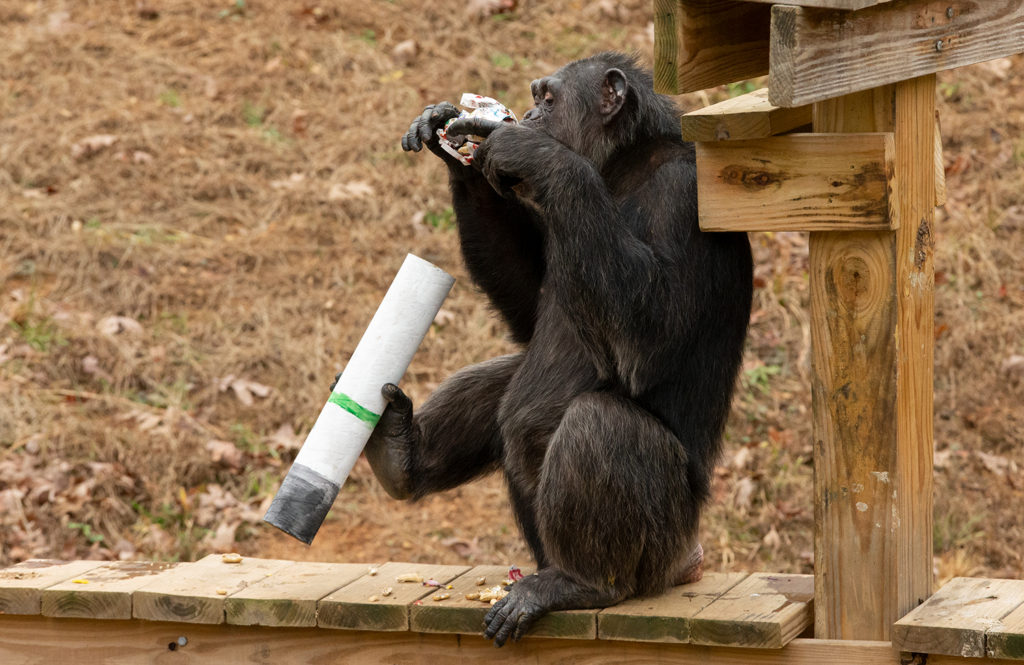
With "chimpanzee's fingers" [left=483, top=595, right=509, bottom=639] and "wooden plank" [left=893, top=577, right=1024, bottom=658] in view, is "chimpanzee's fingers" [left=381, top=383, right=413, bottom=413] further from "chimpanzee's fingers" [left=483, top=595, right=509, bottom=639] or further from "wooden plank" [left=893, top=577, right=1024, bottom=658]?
"wooden plank" [left=893, top=577, right=1024, bottom=658]

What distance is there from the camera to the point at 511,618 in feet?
12.3

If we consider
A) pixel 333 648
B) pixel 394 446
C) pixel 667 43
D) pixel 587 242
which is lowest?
pixel 333 648

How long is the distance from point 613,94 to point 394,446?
145cm

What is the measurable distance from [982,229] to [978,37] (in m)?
4.90

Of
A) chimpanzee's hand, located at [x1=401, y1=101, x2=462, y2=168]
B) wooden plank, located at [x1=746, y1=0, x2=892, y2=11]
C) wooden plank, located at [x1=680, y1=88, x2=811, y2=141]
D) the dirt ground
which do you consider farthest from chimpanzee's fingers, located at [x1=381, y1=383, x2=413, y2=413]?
the dirt ground

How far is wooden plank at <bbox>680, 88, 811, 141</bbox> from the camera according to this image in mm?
3498

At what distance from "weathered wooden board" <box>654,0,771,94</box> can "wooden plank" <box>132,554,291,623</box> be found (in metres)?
2.11

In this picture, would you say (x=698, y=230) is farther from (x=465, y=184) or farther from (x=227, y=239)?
(x=227, y=239)

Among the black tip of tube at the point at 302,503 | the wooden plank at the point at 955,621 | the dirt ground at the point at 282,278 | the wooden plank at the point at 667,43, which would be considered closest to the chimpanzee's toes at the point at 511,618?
the black tip of tube at the point at 302,503

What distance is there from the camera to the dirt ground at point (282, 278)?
6887 millimetres

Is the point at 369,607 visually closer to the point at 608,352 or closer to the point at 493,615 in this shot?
the point at 493,615

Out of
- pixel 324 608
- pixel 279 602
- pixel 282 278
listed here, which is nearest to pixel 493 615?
pixel 324 608

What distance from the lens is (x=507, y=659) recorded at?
3.88 meters

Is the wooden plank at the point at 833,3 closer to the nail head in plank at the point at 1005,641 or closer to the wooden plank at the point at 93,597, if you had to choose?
the nail head in plank at the point at 1005,641
